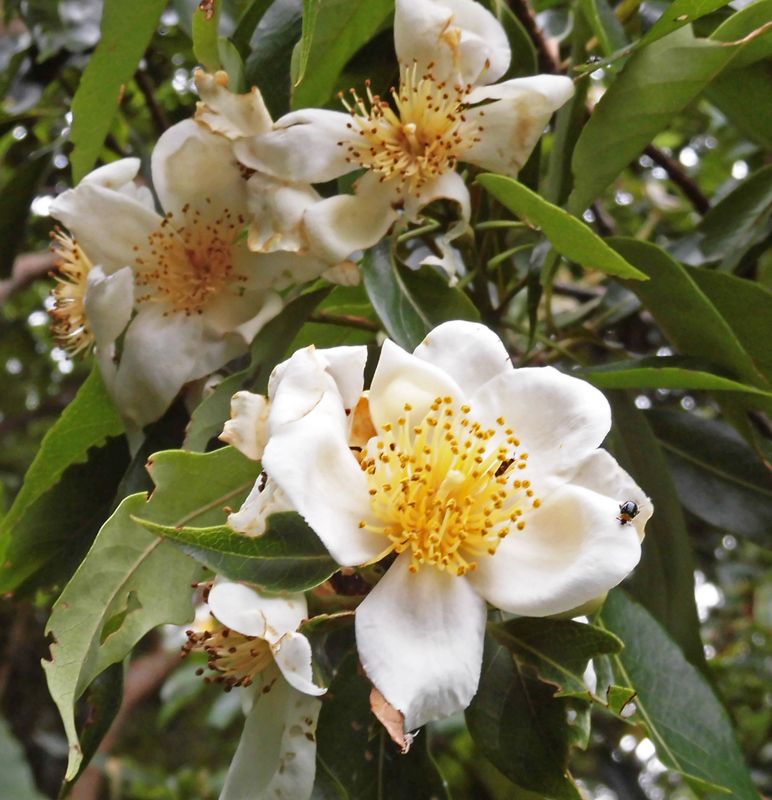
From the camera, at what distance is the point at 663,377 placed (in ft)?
2.54

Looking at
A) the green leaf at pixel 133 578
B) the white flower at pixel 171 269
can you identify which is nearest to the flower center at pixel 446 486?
the green leaf at pixel 133 578

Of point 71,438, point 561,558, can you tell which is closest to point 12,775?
point 71,438

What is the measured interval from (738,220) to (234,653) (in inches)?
26.0

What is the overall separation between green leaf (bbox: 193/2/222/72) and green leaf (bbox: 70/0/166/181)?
0.12 meters

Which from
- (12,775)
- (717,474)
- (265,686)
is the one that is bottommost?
(12,775)

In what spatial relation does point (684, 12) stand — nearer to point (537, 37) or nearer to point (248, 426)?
point (537, 37)

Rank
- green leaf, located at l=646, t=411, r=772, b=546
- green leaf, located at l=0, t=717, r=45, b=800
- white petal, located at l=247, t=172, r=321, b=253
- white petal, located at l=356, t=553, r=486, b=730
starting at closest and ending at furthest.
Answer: white petal, located at l=356, t=553, r=486, b=730, white petal, located at l=247, t=172, r=321, b=253, green leaf, located at l=646, t=411, r=772, b=546, green leaf, located at l=0, t=717, r=45, b=800

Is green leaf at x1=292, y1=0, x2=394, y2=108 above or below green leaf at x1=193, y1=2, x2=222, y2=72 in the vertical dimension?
below

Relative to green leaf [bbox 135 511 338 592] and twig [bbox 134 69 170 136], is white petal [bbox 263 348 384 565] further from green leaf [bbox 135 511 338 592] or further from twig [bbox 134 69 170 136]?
twig [bbox 134 69 170 136]

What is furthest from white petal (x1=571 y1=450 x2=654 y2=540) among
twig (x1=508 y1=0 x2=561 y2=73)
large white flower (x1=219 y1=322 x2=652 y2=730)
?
twig (x1=508 y1=0 x2=561 y2=73)

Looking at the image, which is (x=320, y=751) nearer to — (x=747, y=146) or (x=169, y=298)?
(x=169, y=298)

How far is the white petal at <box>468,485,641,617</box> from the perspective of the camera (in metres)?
0.62

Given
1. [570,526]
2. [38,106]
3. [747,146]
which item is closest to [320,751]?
[570,526]

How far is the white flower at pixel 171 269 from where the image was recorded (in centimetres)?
84
